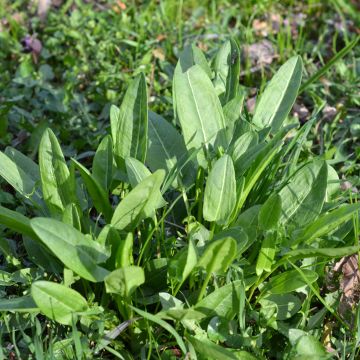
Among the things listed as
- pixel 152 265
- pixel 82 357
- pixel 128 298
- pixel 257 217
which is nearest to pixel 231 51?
pixel 257 217

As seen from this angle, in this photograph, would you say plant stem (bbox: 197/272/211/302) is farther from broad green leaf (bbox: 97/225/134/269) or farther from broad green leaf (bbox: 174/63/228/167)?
broad green leaf (bbox: 174/63/228/167)

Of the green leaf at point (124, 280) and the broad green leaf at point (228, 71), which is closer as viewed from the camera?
the green leaf at point (124, 280)

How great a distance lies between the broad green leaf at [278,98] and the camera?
1.88 meters

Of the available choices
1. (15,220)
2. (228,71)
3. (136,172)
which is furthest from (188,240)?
(228,71)

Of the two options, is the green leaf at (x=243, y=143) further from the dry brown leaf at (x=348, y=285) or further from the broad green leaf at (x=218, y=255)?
the dry brown leaf at (x=348, y=285)

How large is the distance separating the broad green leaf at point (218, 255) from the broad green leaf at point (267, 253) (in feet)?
0.44

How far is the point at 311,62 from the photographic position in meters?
2.82

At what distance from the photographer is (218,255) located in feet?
4.76

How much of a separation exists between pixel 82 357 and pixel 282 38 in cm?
177

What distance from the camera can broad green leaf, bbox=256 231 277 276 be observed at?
159cm

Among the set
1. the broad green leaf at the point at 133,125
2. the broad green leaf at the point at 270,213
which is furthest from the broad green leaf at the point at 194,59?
the broad green leaf at the point at 270,213

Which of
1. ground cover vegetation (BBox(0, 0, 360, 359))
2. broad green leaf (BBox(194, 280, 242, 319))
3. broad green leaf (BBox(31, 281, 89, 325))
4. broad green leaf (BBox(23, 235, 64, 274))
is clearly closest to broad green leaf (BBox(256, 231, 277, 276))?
ground cover vegetation (BBox(0, 0, 360, 359))

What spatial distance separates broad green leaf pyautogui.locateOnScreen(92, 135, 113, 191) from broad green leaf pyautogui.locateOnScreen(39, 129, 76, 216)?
89 millimetres

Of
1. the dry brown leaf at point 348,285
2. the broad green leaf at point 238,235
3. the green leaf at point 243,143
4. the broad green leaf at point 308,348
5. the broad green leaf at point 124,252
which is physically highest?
the green leaf at point 243,143
